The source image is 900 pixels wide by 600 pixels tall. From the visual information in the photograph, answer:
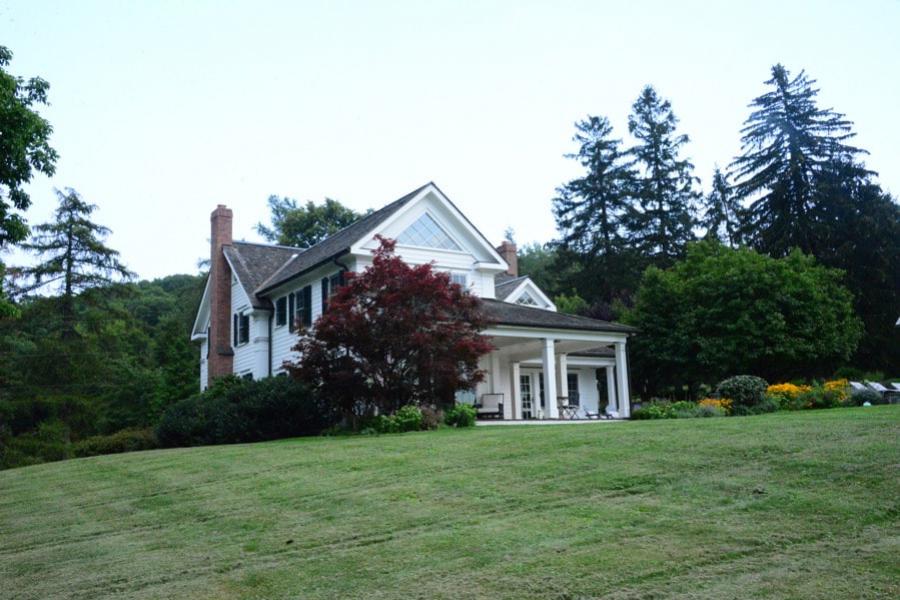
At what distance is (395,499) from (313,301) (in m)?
17.1

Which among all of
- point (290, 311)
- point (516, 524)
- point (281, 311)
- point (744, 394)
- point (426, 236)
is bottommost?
point (516, 524)

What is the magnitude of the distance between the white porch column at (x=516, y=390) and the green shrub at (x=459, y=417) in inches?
338

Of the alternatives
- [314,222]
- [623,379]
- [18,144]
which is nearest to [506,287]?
[623,379]

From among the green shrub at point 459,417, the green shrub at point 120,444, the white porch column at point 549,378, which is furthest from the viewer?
the white porch column at point 549,378

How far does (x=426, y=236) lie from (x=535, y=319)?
4.45 m

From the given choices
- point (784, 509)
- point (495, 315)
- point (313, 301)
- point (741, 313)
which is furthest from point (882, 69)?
point (741, 313)

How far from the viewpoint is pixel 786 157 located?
139 feet

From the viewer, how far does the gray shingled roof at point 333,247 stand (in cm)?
2312

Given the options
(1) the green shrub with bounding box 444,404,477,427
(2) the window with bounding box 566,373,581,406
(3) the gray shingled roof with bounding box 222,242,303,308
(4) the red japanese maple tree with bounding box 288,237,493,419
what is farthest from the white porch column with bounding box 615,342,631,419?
(3) the gray shingled roof with bounding box 222,242,303,308

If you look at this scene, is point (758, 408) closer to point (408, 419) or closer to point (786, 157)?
point (408, 419)

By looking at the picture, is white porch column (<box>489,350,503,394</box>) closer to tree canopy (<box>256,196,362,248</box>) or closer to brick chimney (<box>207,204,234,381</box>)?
brick chimney (<box>207,204,234,381</box>)

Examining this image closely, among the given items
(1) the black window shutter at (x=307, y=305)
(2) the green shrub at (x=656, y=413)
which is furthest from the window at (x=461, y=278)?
(2) the green shrub at (x=656, y=413)

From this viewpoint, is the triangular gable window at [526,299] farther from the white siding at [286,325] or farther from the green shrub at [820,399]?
A: the green shrub at [820,399]

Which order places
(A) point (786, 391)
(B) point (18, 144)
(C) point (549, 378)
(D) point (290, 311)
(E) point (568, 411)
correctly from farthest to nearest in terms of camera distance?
1. (E) point (568, 411)
2. (D) point (290, 311)
3. (C) point (549, 378)
4. (A) point (786, 391)
5. (B) point (18, 144)
